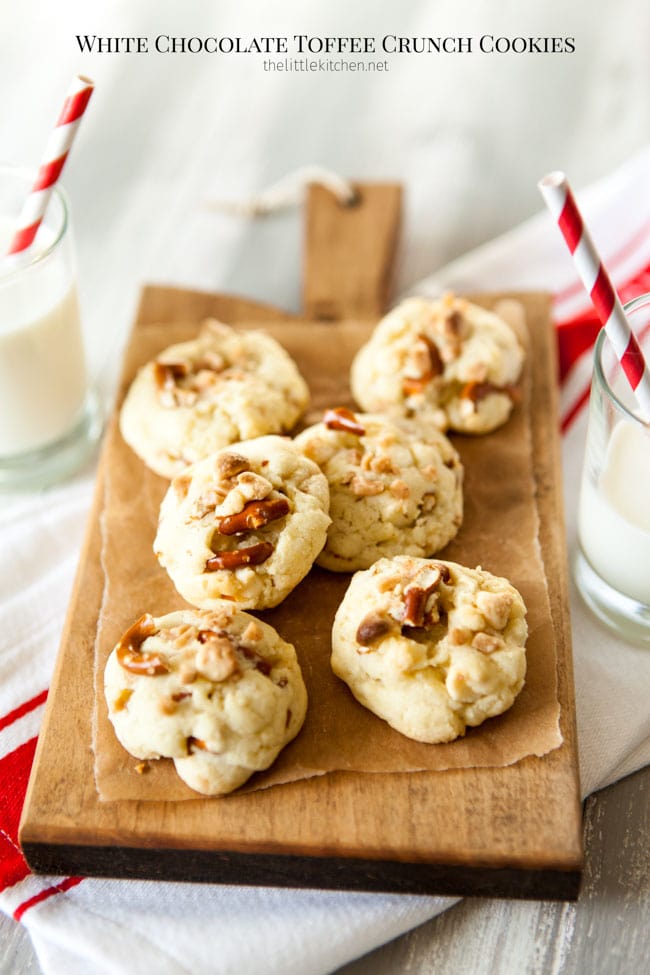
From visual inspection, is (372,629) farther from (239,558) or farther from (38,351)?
(38,351)

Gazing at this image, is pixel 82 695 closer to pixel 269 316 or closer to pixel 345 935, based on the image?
pixel 345 935

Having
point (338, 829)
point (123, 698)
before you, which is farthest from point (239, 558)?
point (338, 829)

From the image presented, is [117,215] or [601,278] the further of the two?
[117,215]

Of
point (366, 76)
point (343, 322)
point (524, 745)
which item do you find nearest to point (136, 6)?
point (366, 76)

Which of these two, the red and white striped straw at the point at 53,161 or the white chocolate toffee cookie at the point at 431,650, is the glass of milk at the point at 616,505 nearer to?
the white chocolate toffee cookie at the point at 431,650

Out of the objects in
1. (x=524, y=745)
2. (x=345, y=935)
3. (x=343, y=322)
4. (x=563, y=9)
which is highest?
(x=563, y=9)

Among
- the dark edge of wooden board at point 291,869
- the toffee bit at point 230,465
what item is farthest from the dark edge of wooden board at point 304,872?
the toffee bit at point 230,465
